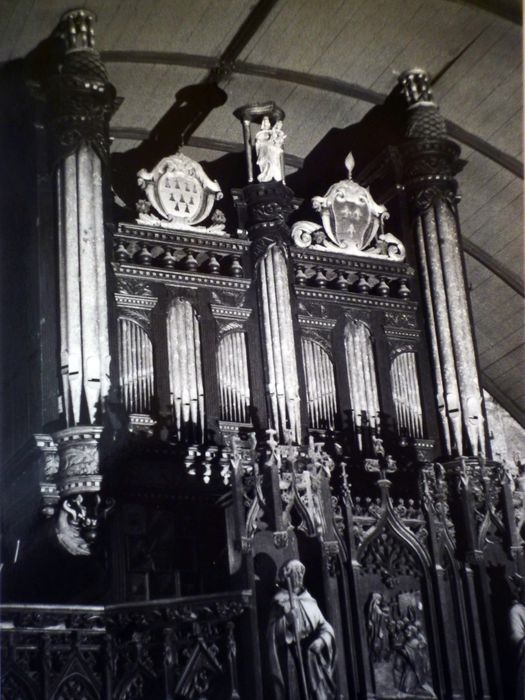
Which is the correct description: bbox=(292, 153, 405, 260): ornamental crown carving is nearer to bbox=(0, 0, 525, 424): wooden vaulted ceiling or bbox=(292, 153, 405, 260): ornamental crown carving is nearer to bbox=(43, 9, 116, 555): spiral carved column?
bbox=(0, 0, 525, 424): wooden vaulted ceiling

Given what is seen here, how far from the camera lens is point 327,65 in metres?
16.7

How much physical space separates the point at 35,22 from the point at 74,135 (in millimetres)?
1368

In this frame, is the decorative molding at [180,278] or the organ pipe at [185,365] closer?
the organ pipe at [185,365]

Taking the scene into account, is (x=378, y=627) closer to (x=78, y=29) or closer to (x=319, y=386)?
(x=319, y=386)

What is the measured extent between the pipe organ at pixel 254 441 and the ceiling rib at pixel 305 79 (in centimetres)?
37

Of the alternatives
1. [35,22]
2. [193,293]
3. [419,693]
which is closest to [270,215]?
[193,293]

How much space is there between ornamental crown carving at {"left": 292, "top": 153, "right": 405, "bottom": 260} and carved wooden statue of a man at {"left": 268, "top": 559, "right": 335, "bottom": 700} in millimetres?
5468

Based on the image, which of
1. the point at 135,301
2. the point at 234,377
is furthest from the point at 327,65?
the point at 234,377

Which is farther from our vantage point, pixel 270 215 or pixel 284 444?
pixel 270 215

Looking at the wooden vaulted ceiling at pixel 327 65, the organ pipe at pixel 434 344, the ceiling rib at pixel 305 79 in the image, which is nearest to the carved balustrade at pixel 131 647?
the organ pipe at pixel 434 344

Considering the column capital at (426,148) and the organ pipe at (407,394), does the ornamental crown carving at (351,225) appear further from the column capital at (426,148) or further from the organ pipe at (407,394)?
the organ pipe at (407,394)

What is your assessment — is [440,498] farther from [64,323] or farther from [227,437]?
[64,323]

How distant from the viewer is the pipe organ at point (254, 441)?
12.2m

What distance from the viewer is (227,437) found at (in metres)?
14.5
